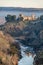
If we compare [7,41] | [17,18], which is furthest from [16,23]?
[7,41]

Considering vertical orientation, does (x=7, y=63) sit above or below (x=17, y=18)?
below

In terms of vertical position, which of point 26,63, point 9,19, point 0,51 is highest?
point 9,19

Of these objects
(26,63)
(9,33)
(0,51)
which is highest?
(9,33)

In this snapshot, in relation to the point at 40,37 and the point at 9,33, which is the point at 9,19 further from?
the point at 40,37

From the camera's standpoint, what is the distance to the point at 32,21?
3.24 meters

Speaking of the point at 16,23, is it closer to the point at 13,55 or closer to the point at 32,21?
the point at 32,21

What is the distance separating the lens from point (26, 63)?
3031 mm

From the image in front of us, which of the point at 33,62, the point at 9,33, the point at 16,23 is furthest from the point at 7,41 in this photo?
the point at 33,62

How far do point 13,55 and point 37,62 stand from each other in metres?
0.39

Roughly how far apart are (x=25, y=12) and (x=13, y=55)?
73 cm

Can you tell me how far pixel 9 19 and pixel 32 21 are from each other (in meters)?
0.38

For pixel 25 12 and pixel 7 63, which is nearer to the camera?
pixel 7 63

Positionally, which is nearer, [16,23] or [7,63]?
[7,63]

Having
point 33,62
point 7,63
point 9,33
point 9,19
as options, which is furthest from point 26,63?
point 9,19
